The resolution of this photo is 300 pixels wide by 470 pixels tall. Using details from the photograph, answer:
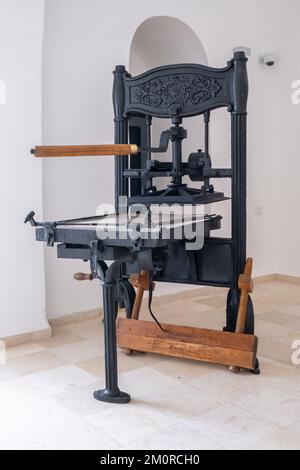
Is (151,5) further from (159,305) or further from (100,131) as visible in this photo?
(159,305)

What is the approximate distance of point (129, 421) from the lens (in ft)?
8.46

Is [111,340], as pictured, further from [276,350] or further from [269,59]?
[269,59]

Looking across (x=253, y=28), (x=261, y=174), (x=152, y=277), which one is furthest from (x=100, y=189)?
(x=253, y=28)

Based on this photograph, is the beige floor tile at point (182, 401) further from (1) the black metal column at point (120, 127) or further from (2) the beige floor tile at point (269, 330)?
(1) the black metal column at point (120, 127)

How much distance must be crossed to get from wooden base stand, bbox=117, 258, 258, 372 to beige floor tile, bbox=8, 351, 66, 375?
18.0 inches

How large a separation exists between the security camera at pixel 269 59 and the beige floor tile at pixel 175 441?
14.0ft

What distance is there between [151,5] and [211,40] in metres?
0.74

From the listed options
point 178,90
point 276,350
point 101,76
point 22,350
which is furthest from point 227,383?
point 101,76

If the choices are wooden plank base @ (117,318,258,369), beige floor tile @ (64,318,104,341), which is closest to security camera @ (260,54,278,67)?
beige floor tile @ (64,318,104,341)

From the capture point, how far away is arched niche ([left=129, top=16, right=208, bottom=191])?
4.89m

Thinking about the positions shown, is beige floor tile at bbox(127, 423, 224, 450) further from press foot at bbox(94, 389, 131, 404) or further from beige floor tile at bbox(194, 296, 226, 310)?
beige floor tile at bbox(194, 296, 226, 310)

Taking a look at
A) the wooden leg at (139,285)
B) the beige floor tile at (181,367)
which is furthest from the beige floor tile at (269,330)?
the wooden leg at (139,285)

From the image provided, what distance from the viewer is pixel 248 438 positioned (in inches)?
94.2
